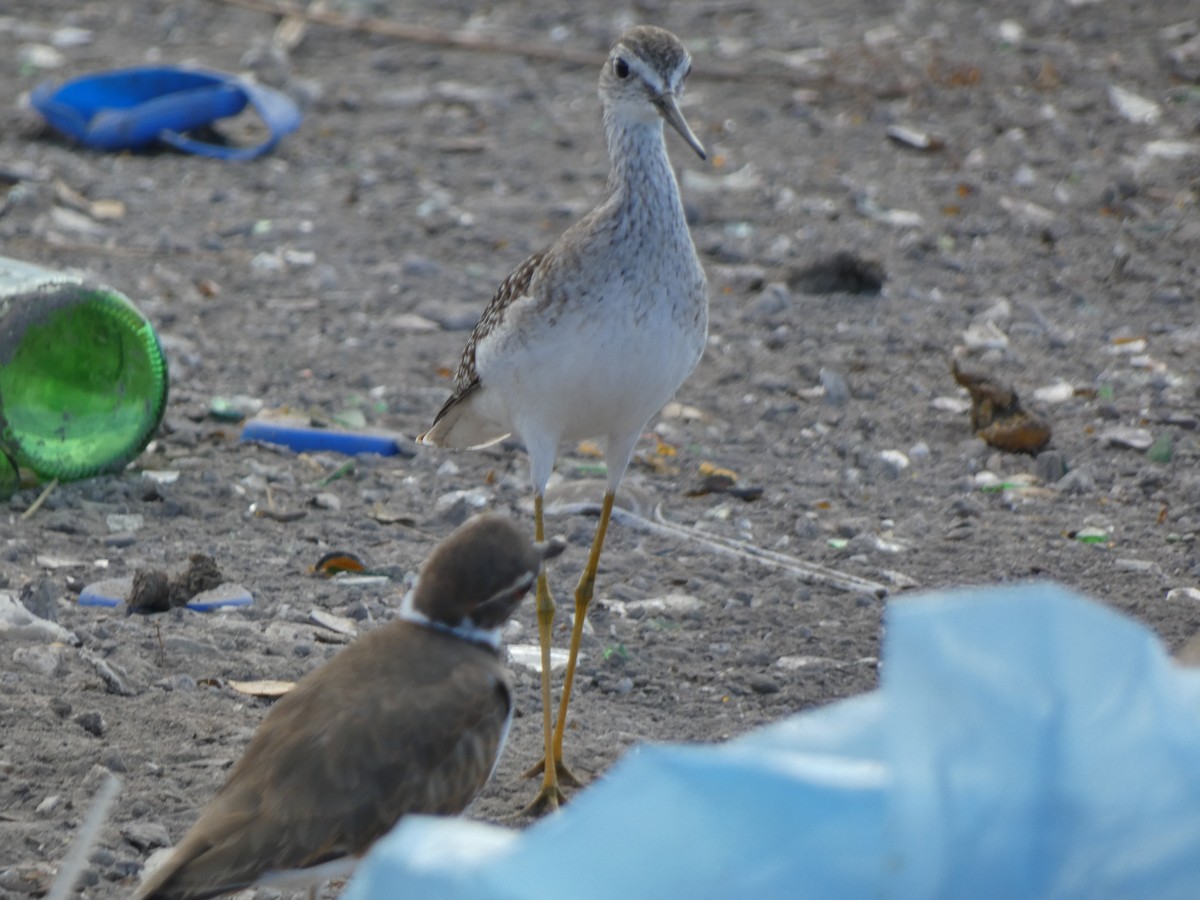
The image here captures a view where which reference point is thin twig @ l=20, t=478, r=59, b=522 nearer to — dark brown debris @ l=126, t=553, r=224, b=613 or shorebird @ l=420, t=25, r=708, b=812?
dark brown debris @ l=126, t=553, r=224, b=613

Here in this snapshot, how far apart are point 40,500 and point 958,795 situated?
478 cm

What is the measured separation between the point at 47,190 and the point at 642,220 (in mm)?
6100

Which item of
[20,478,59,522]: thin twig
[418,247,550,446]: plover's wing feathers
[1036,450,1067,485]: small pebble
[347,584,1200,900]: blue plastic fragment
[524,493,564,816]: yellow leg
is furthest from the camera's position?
[1036,450,1067,485]: small pebble

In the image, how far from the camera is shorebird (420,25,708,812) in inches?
181

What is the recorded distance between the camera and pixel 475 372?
5.09m

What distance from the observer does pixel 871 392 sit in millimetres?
7512

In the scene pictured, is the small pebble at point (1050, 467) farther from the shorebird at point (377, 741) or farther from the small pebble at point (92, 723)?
the small pebble at point (92, 723)

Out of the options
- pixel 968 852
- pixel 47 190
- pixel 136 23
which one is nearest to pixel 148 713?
pixel 968 852

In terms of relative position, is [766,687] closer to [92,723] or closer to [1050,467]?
[92,723]

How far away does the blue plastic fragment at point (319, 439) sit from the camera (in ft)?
22.1

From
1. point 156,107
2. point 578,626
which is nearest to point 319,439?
point 578,626

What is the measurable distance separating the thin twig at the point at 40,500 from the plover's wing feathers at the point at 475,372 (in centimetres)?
153

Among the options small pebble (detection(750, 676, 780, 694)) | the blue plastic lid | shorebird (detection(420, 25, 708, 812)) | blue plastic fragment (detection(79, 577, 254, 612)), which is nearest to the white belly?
shorebird (detection(420, 25, 708, 812))

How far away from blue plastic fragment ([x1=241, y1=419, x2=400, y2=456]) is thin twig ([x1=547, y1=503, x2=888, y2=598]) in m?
0.90
